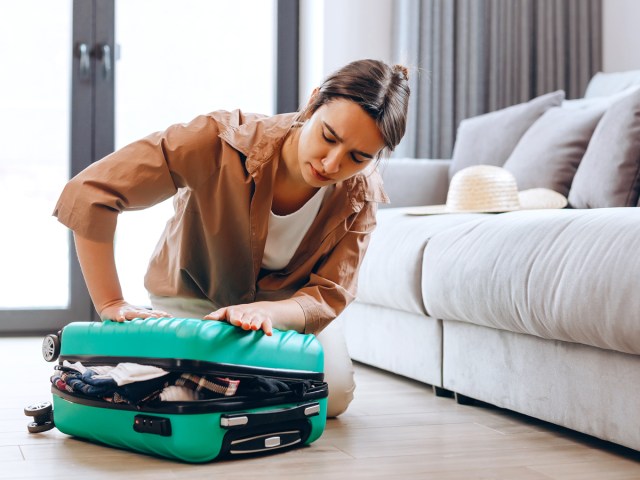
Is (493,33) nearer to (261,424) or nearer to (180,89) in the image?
(180,89)

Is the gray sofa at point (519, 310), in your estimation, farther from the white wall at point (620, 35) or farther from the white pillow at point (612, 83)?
the white wall at point (620, 35)

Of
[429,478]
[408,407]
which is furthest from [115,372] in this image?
[408,407]

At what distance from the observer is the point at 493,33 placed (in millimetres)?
3611

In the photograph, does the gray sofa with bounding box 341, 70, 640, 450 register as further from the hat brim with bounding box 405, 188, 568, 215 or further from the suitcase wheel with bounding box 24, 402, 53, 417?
the suitcase wheel with bounding box 24, 402, 53, 417

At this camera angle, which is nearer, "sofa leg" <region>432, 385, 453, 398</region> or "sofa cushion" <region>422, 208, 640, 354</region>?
"sofa cushion" <region>422, 208, 640, 354</region>

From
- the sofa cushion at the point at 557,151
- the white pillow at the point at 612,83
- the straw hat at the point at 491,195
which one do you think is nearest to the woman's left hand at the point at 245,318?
the straw hat at the point at 491,195

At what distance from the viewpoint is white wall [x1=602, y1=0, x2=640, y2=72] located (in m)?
3.51

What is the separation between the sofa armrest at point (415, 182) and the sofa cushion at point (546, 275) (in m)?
0.89

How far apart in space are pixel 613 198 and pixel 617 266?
86 centimetres

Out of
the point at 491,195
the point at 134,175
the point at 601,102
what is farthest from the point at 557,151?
the point at 134,175

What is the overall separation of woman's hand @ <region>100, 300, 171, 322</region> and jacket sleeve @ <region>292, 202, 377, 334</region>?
26 centimetres

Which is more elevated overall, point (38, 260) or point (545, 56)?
point (545, 56)

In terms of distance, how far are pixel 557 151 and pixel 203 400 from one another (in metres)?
1.54

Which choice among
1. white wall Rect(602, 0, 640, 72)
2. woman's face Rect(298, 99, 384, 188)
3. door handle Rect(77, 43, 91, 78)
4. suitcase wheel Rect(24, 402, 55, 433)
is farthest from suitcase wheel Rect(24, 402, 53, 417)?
white wall Rect(602, 0, 640, 72)
